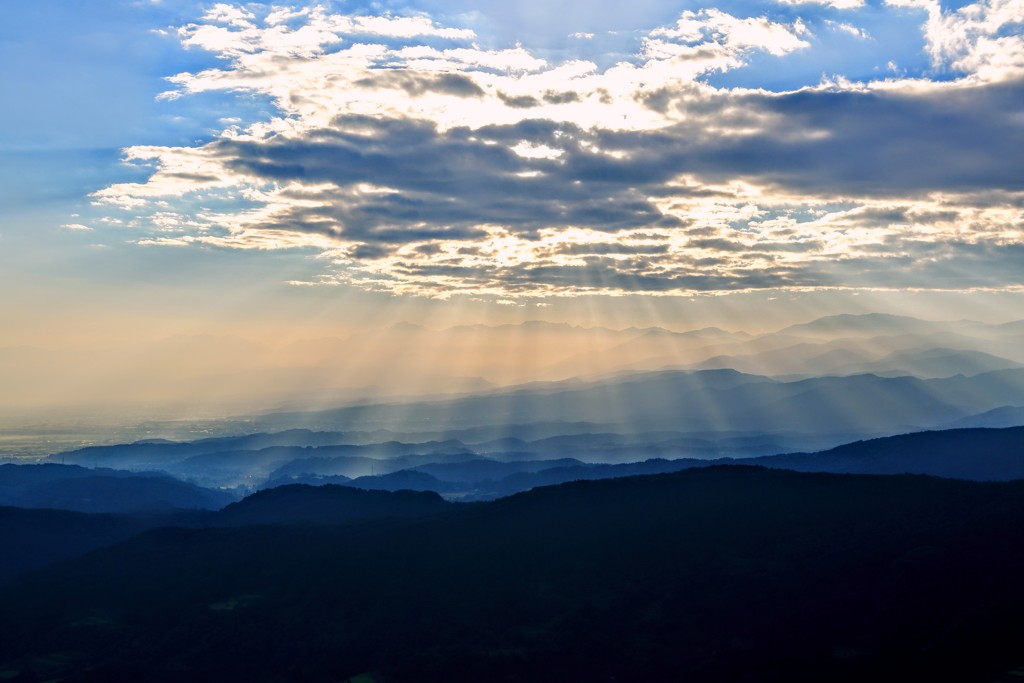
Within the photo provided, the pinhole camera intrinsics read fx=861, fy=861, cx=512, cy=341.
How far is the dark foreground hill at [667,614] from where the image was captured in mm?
128000

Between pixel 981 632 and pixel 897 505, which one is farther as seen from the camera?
pixel 897 505

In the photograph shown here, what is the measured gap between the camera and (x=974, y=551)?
14238 centimetres

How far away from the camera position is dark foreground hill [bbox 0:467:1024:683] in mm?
128000

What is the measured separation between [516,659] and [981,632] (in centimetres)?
7452

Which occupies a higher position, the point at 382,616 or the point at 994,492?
the point at 994,492

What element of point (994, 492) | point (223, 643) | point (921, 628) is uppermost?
point (994, 492)

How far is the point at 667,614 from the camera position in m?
158

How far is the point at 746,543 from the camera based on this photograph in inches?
7008

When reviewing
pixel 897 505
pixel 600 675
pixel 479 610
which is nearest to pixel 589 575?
pixel 479 610

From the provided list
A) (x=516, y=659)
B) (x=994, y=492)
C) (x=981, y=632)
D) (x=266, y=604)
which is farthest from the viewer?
(x=266, y=604)

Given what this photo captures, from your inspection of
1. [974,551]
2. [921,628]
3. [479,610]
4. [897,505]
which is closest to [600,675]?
[479,610]

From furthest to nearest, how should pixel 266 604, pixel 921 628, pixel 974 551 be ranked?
pixel 266 604, pixel 974 551, pixel 921 628

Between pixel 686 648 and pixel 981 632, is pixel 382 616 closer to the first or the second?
pixel 686 648

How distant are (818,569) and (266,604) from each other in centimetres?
11857
